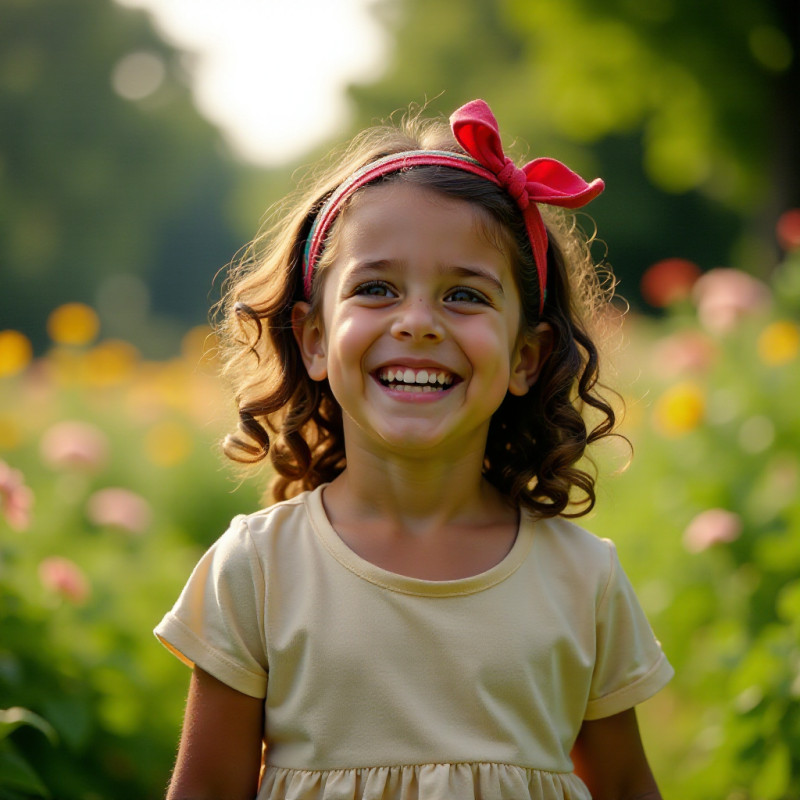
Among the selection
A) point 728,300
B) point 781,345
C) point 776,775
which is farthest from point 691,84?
point 776,775

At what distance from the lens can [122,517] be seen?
389 cm

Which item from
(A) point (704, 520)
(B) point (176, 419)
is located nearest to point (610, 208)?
(B) point (176, 419)

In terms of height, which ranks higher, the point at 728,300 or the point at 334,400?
the point at 728,300

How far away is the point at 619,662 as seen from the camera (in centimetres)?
210

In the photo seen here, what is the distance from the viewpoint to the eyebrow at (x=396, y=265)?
6.45ft

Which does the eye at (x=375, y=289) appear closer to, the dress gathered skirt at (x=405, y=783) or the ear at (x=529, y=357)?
the ear at (x=529, y=357)

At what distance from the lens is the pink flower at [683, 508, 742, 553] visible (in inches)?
134

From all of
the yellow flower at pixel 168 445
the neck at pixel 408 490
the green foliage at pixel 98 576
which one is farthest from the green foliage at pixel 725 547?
the yellow flower at pixel 168 445

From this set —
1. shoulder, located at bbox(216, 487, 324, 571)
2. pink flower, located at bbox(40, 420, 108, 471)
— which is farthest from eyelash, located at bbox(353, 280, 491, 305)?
pink flower, located at bbox(40, 420, 108, 471)

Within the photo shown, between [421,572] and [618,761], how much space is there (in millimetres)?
Result: 597

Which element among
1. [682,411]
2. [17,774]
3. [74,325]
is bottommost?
[17,774]

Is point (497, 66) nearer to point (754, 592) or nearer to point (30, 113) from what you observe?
point (30, 113)

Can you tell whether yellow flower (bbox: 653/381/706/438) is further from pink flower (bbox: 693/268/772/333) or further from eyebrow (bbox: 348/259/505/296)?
eyebrow (bbox: 348/259/505/296)

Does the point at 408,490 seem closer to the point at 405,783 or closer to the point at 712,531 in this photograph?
the point at 405,783
